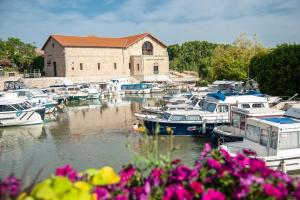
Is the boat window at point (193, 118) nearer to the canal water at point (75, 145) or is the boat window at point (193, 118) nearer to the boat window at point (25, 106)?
the canal water at point (75, 145)

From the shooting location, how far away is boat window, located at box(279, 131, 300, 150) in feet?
44.7

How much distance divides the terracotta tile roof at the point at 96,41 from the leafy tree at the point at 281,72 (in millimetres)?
37038

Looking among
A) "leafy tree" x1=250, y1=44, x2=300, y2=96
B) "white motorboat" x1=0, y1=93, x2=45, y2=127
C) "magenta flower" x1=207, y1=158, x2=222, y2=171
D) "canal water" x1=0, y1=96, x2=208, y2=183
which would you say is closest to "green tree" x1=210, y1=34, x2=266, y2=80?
"leafy tree" x1=250, y1=44, x2=300, y2=96

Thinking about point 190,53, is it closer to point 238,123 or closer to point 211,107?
point 211,107

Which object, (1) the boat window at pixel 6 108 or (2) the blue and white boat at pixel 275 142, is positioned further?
(1) the boat window at pixel 6 108

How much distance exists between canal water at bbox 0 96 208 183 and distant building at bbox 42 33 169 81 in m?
32.8

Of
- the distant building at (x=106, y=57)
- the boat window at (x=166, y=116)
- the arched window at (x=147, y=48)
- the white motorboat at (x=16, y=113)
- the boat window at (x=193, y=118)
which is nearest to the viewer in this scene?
the boat window at (x=193, y=118)

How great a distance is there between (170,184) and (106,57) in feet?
→ 209

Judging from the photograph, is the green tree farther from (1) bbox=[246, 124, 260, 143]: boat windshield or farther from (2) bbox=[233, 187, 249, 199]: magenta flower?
(2) bbox=[233, 187, 249, 199]: magenta flower

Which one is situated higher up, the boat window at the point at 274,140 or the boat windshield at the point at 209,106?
the boat windshield at the point at 209,106

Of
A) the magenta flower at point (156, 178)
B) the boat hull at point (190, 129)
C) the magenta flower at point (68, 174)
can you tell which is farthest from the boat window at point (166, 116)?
the magenta flower at point (68, 174)

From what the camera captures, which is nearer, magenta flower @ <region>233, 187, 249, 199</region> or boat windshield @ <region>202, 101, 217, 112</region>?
magenta flower @ <region>233, 187, 249, 199</region>

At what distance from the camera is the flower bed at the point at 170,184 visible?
3.84 m

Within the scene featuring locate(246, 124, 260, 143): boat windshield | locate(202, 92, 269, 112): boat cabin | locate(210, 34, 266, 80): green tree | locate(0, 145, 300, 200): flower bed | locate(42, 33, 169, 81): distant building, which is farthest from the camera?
locate(42, 33, 169, 81): distant building
